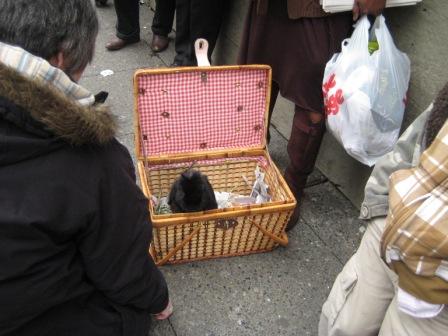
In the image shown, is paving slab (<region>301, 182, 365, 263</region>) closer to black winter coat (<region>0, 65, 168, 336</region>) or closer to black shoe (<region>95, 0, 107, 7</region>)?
black winter coat (<region>0, 65, 168, 336</region>)

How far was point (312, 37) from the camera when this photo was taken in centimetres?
211

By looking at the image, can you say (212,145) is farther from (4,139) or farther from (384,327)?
(4,139)

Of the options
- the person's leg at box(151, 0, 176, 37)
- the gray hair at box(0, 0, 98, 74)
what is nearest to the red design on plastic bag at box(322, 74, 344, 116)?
the gray hair at box(0, 0, 98, 74)

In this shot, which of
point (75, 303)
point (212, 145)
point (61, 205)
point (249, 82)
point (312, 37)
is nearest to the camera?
point (61, 205)

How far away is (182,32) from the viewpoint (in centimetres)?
364

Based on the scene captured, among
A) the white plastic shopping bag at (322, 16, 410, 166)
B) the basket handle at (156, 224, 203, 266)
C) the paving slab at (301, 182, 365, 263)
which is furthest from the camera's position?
the paving slab at (301, 182, 365, 263)

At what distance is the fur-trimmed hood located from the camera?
1024 millimetres

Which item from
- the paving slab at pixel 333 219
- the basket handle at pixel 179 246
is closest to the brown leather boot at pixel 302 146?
the paving slab at pixel 333 219

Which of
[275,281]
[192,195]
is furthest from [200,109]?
[275,281]

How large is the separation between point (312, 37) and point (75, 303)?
5.02 feet

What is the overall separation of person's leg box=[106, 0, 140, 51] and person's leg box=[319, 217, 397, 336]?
3.31m

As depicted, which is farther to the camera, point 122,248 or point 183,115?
point 183,115

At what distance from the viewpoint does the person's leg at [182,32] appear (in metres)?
3.52

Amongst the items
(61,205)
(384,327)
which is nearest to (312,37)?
(384,327)
